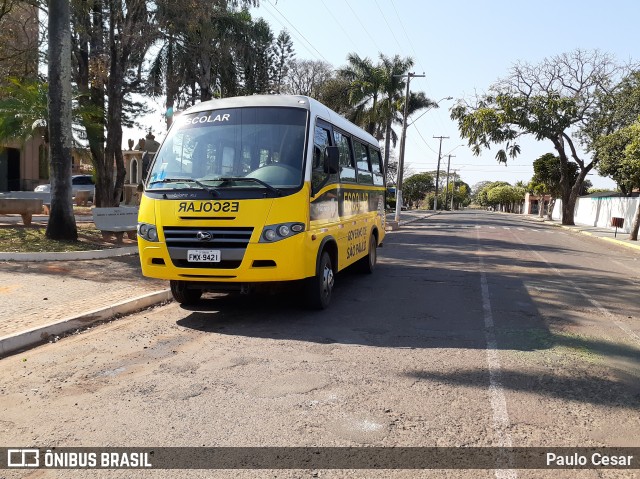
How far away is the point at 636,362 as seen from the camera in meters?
5.17

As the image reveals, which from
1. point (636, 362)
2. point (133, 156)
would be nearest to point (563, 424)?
point (636, 362)

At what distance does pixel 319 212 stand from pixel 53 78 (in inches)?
310

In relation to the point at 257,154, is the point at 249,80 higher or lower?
higher

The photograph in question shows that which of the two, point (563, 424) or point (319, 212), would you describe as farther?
point (319, 212)

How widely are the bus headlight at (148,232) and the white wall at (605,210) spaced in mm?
31790

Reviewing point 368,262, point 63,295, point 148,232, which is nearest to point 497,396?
point 148,232

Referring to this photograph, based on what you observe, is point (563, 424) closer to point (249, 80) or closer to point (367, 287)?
point (367, 287)

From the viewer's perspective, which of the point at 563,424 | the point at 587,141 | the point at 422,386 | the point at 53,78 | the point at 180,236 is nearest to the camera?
the point at 563,424

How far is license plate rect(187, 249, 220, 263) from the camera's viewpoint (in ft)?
20.2

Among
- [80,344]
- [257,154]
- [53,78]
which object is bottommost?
[80,344]

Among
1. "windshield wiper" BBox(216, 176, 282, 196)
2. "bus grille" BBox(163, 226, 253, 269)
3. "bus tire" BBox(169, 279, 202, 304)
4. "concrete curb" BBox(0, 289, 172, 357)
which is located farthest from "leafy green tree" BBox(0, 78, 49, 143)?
"windshield wiper" BBox(216, 176, 282, 196)

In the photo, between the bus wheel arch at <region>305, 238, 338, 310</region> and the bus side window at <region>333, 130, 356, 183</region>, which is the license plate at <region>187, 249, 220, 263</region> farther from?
the bus side window at <region>333, 130, 356, 183</region>

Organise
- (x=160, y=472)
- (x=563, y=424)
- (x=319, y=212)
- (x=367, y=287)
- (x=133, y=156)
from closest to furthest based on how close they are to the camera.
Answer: (x=160, y=472) < (x=563, y=424) < (x=319, y=212) < (x=367, y=287) < (x=133, y=156)

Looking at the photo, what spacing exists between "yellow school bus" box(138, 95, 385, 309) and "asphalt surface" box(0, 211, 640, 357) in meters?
0.83
